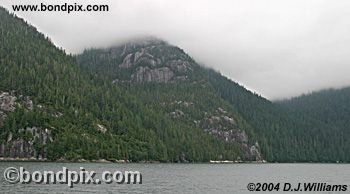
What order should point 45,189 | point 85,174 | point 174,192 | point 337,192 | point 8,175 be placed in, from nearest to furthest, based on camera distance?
point 45,189 < point 174,192 < point 337,192 < point 8,175 < point 85,174

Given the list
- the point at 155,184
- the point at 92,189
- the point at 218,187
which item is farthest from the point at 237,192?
the point at 92,189

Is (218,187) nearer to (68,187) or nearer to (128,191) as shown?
(128,191)

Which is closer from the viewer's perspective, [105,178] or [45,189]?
[45,189]

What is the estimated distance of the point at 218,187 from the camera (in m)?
126

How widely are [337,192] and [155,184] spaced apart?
4245 cm

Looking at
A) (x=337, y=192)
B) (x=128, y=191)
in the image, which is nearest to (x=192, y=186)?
(x=128, y=191)

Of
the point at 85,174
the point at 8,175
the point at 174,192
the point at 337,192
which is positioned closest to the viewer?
the point at 174,192

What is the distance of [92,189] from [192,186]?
29.6 m

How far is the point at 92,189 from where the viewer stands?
106 meters

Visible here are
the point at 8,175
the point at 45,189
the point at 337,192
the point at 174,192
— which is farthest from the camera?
the point at 8,175

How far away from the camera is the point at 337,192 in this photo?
390 feet

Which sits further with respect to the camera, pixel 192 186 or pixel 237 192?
pixel 192 186

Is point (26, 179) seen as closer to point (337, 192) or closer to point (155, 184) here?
point (155, 184)

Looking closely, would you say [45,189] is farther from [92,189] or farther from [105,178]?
[105,178]
